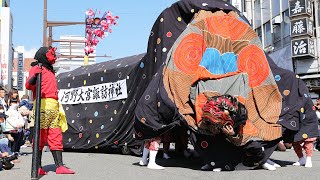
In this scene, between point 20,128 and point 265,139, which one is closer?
point 265,139

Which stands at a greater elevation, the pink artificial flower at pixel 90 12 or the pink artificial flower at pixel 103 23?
the pink artificial flower at pixel 90 12

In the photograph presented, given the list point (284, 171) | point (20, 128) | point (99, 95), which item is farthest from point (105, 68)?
point (284, 171)

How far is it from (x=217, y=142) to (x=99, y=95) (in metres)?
4.35

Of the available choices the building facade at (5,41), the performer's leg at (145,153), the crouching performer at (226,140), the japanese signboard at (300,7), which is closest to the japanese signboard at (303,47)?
the japanese signboard at (300,7)

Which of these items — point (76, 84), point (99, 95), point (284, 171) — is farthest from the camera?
point (76, 84)

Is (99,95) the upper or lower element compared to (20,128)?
upper

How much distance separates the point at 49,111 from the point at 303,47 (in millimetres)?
16071

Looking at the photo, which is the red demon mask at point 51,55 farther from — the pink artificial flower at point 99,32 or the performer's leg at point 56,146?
the pink artificial flower at point 99,32

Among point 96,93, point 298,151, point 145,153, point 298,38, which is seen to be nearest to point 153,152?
point 145,153

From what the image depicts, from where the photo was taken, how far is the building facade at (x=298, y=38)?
1953cm

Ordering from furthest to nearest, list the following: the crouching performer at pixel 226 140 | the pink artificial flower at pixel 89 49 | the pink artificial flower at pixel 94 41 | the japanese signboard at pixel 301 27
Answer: the japanese signboard at pixel 301 27 → the pink artificial flower at pixel 94 41 → the pink artificial flower at pixel 89 49 → the crouching performer at pixel 226 140

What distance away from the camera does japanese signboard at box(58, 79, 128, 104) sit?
30.6ft

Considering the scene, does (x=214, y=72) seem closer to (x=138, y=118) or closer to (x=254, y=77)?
(x=254, y=77)

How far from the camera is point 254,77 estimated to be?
22.1 feet
